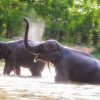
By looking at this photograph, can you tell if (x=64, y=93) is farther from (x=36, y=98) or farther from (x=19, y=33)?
(x=19, y=33)

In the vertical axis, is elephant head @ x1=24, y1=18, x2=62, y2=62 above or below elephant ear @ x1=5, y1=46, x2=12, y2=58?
above

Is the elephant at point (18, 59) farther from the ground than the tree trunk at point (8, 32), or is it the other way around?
the elephant at point (18, 59)

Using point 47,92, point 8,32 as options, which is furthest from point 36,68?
point 8,32

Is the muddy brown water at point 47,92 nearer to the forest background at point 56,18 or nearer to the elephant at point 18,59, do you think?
the elephant at point 18,59

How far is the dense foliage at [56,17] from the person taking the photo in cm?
3847

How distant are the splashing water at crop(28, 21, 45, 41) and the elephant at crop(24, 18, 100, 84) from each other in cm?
2163

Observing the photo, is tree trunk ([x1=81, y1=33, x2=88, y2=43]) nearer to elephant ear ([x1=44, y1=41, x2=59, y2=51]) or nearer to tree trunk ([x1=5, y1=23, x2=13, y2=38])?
tree trunk ([x1=5, y1=23, x2=13, y2=38])

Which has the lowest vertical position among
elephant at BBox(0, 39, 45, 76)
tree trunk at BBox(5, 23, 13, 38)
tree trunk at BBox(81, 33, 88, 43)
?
tree trunk at BBox(81, 33, 88, 43)

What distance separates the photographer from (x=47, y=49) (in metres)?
11.6

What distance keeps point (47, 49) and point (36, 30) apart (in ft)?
85.8

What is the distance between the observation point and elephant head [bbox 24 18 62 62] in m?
11.5

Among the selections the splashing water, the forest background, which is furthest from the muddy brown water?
the forest background

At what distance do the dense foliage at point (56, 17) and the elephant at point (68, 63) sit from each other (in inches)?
1029

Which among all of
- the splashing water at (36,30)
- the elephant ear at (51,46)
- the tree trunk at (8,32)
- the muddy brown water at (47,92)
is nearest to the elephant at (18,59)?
the elephant ear at (51,46)
